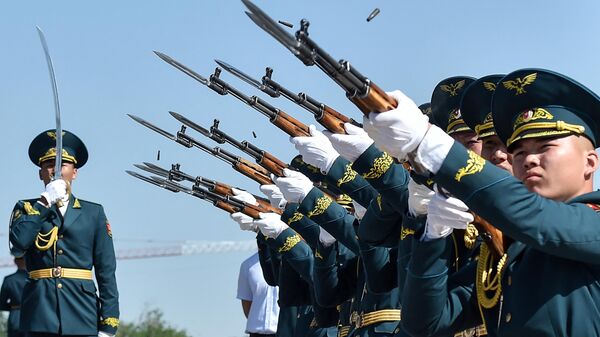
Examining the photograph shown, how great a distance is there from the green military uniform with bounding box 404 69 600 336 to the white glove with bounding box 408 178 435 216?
29cm

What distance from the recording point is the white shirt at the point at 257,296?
13.1 meters

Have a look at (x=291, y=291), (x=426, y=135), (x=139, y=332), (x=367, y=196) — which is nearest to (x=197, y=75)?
(x=367, y=196)

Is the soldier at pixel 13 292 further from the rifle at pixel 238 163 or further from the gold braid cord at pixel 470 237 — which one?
the gold braid cord at pixel 470 237

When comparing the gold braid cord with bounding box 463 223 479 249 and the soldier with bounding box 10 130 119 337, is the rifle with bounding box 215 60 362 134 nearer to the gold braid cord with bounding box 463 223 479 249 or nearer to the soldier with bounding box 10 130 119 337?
the gold braid cord with bounding box 463 223 479 249

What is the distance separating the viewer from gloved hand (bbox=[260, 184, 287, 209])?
34.5ft

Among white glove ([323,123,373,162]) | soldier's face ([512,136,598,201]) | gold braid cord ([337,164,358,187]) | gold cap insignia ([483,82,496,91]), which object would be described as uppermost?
gold braid cord ([337,164,358,187])

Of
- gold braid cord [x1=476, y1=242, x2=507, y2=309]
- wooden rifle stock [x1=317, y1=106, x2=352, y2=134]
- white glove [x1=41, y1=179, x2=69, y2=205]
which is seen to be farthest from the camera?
white glove [x1=41, y1=179, x2=69, y2=205]

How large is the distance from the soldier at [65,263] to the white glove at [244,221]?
1128 mm

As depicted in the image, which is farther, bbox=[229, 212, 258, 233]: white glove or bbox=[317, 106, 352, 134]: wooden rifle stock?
bbox=[229, 212, 258, 233]: white glove

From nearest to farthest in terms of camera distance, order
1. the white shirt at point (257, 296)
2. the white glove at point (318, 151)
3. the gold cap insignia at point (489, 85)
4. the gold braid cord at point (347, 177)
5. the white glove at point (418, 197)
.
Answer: the white glove at point (418, 197) → the gold cap insignia at point (489, 85) → the gold braid cord at point (347, 177) → the white glove at point (318, 151) → the white shirt at point (257, 296)

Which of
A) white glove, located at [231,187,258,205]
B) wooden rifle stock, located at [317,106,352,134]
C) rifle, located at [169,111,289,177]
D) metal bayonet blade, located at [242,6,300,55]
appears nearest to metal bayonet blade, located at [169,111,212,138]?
rifle, located at [169,111,289,177]

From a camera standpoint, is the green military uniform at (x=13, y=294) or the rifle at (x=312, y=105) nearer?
the rifle at (x=312, y=105)

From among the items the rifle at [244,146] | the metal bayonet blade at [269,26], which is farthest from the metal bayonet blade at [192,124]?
the metal bayonet blade at [269,26]

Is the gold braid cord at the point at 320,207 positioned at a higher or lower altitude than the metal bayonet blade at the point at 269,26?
higher
